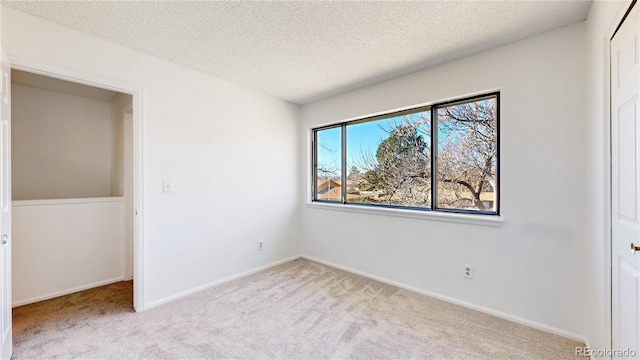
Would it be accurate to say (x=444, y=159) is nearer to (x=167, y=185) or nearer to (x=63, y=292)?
(x=167, y=185)

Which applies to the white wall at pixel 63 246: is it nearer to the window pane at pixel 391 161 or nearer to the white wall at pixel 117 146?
the white wall at pixel 117 146

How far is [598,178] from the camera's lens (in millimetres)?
1675

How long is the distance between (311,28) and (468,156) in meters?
1.89

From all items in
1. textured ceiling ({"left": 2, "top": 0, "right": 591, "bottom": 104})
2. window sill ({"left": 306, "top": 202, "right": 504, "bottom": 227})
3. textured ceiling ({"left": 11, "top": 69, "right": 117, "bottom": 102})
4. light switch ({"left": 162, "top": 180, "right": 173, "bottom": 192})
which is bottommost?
window sill ({"left": 306, "top": 202, "right": 504, "bottom": 227})

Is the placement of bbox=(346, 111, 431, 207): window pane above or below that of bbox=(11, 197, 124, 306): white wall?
above

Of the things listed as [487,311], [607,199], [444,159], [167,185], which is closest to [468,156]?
[444,159]

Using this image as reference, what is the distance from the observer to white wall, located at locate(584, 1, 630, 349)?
1573mm

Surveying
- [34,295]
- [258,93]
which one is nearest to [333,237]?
[258,93]

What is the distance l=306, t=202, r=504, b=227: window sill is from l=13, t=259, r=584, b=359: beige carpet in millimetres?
809

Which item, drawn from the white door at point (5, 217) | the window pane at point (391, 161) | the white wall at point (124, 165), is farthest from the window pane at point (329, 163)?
the white door at point (5, 217)

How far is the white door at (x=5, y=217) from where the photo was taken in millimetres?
1592

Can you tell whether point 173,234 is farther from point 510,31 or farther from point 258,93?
point 510,31

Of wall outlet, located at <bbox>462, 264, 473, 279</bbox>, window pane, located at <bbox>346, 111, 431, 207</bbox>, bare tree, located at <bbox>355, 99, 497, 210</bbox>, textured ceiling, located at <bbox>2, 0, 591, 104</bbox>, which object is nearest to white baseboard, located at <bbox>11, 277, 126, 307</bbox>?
textured ceiling, located at <bbox>2, 0, 591, 104</bbox>

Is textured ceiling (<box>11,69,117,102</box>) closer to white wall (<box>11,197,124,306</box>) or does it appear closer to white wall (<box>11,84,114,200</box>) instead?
white wall (<box>11,84,114,200</box>)
